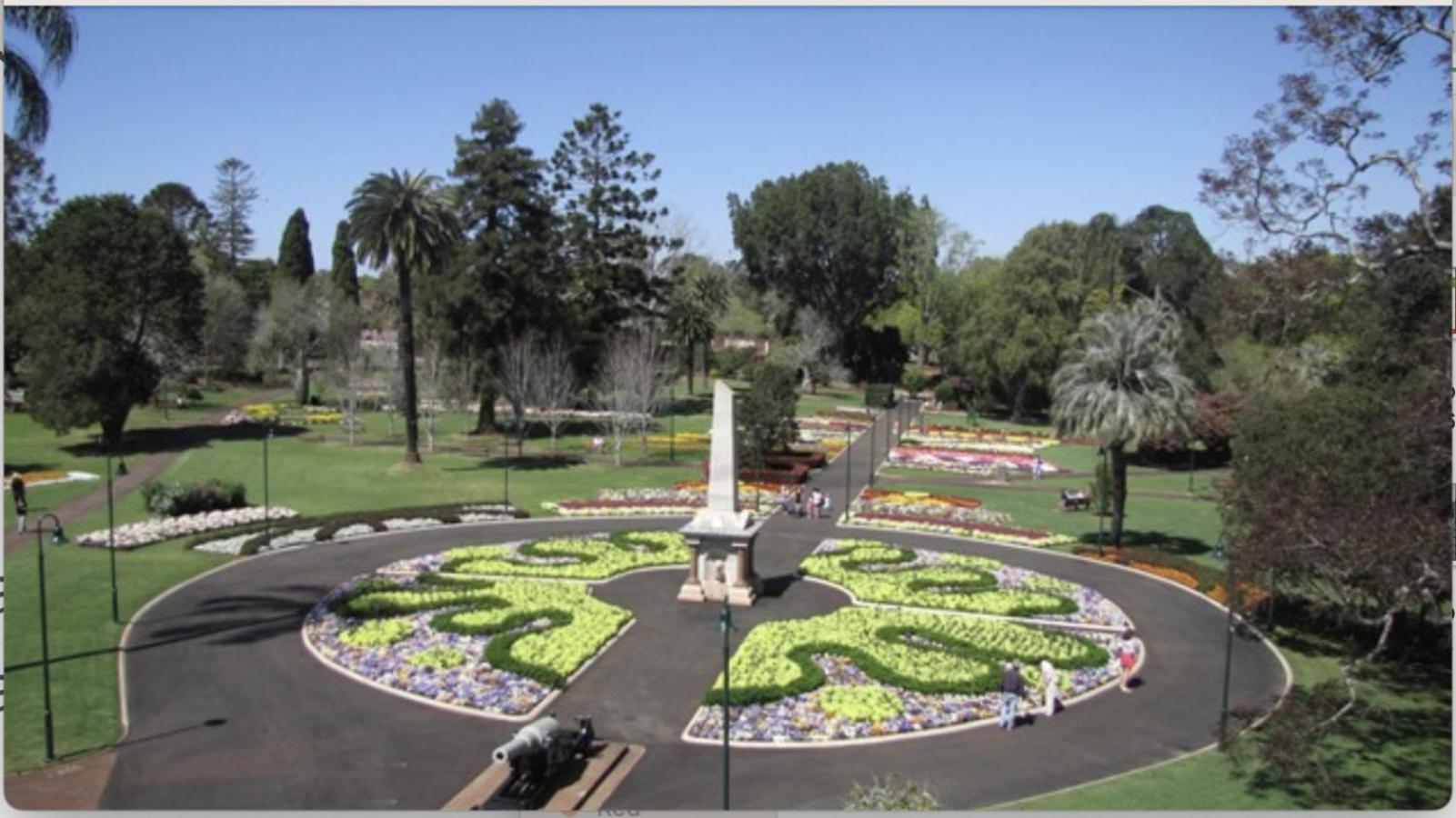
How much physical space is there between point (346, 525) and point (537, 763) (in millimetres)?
24320

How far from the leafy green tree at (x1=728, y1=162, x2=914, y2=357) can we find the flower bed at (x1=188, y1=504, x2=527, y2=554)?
2696 inches

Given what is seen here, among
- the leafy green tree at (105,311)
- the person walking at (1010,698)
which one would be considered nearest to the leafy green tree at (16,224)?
the leafy green tree at (105,311)

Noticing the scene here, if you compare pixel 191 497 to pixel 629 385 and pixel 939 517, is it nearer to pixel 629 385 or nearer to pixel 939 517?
pixel 629 385

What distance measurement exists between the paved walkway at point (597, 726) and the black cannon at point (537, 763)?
3.70 feet

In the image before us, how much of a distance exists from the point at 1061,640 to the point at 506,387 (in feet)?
149

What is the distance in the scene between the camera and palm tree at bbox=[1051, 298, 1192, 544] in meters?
37.1

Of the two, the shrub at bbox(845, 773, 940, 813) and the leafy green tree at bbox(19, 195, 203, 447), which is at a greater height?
the leafy green tree at bbox(19, 195, 203, 447)

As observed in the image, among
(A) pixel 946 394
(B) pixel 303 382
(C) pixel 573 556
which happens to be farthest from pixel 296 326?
(C) pixel 573 556

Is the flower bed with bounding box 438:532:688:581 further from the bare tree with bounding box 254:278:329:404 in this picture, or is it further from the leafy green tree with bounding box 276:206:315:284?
the leafy green tree with bounding box 276:206:315:284

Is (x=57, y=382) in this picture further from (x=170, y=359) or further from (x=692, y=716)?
(x=692, y=716)

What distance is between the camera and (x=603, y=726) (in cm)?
2269

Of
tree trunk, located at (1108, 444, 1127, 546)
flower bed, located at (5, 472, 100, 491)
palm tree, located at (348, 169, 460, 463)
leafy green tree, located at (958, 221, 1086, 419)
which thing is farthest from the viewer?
leafy green tree, located at (958, 221, 1086, 419)

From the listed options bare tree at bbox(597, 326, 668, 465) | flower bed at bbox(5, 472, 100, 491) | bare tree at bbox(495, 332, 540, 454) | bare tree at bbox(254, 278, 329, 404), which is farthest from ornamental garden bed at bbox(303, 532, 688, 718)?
bare tree at bbox(254, 278, 329, 404)

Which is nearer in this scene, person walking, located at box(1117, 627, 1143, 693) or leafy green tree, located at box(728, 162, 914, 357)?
person walking, located at box(1117, 627, 1143, 693)
